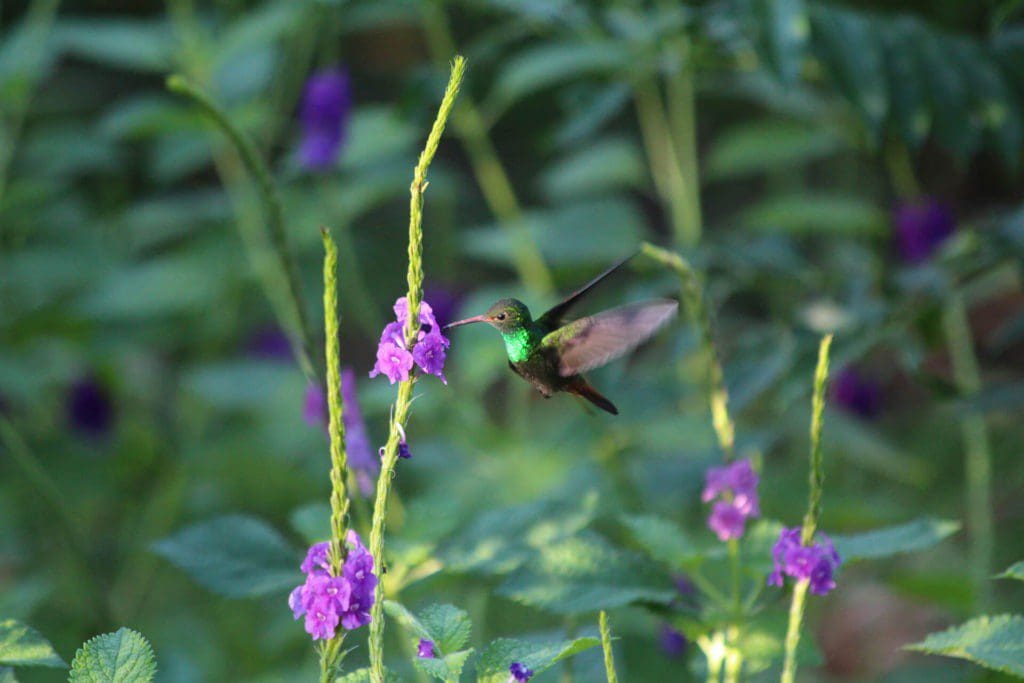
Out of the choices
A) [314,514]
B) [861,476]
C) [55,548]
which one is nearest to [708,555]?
[314,514]

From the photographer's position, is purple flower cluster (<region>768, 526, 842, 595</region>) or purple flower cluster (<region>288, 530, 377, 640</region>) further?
purple flower cluster (<region>768, 526, 842, 595</region>)

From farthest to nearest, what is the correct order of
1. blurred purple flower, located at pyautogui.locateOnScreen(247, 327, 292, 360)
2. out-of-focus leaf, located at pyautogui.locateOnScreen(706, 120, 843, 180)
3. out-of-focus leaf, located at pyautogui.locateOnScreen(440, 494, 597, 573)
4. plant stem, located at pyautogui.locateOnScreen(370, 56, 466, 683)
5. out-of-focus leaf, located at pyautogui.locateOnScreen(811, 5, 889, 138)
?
1. blurred purple flower, located at pyautogui.locateOnScreen(247, 327, 292, 360)
2. out-of-focus leaf, located at pyautogui.locateOnScreen(706, 120, 843, 180)
3. out-of-focus leaf, located at pyautogui.locateOnScreen(811, 5, 889, 138)
4. out-of-focus leaf, located at pyautogui.locateOnScreen(440, 494, 597, 573)
5. plant stem, located at pyautogui.locateOnScreen(370, 56, 466, 683)

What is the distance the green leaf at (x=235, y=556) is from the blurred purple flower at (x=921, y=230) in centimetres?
175

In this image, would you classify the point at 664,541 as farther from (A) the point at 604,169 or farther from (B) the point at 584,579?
(A) the point at 604,169

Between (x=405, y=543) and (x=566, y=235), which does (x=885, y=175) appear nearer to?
(x=566, y=235)

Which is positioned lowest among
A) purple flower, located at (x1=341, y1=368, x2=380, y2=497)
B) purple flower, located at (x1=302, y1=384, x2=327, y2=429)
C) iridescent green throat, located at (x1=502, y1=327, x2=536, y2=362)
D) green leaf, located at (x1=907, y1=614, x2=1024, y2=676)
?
green leaf, located at (x1=907, y1=614, x2=1024, y2=676)

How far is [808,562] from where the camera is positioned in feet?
3.11

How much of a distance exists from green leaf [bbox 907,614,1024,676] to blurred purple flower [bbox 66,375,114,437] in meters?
2.79

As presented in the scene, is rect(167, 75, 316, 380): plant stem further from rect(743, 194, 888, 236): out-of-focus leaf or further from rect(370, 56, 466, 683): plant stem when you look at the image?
rect(743, 194, 888, 236): out-of-focus leaf

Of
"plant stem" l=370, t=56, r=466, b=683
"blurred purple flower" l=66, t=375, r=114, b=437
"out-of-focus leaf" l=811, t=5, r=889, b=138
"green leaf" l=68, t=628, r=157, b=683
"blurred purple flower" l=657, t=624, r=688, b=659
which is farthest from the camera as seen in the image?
"blurred purple flower" l=66, t=375, r=114, b=437

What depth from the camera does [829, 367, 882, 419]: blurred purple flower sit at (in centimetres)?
280

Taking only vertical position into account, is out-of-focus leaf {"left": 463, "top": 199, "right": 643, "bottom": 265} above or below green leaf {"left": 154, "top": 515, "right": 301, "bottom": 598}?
above

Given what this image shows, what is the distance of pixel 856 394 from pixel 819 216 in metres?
0.46

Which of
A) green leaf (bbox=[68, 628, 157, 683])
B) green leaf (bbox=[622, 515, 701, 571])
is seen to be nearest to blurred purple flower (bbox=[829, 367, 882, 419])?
green leaf (bbox=[622, 515, 701, 571])
